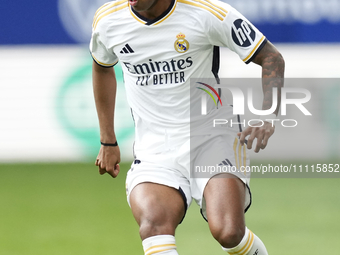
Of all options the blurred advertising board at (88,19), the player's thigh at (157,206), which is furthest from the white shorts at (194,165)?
the blurred advertising board at (88,19)

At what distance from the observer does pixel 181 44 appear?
342 centimetres

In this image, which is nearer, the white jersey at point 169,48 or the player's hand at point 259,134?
the player's hand at point 259,134

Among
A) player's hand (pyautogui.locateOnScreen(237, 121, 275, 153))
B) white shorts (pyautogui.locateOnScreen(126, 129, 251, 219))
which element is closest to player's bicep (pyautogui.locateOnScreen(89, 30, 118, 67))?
white shorts (pyautogui.locateOnScreen(126, 129, 251, 219))

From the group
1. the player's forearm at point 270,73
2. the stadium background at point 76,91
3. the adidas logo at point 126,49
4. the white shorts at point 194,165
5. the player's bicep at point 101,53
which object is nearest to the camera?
the player's forearm at point 270,73

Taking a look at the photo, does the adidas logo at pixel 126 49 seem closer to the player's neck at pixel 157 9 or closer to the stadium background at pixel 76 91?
the player's neck at pixel 157 9

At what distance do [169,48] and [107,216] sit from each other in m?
2.79

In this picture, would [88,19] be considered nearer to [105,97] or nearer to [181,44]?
[105,97]

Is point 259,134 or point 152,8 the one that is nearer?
point 259,134

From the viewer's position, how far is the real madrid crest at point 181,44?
3412mm

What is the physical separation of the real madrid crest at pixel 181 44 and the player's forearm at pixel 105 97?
67 centimetres

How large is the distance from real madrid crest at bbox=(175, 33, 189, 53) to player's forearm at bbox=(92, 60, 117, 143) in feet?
2.20

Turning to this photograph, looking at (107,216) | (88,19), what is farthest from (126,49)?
(88,19)

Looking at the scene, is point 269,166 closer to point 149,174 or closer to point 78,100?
point 78,100

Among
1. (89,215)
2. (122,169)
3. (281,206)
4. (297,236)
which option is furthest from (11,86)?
(297,236)
